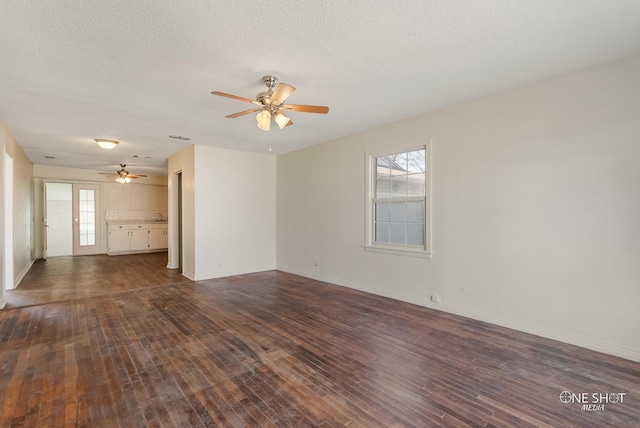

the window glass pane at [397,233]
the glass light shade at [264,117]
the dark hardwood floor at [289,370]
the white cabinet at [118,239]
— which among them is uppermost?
the glass light shade at [264,117]

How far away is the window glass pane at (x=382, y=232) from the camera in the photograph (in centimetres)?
471

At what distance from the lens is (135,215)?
989 cm

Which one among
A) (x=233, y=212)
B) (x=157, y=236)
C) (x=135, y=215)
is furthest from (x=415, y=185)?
(x=135, y=215)

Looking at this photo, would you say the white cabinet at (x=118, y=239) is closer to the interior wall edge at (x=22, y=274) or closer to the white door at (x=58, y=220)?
the white door at (x=58, y=220)

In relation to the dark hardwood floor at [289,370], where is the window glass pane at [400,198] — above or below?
above

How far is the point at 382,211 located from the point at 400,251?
72 centimetres

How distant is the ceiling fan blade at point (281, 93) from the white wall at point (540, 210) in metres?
2.16

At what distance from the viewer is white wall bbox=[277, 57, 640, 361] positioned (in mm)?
2688

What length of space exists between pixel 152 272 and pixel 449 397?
637 cm

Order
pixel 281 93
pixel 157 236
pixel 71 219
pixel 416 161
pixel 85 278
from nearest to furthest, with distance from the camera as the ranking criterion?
pixel 281 93, pixel 416 161, pixel 85 278, pixel 71 219, pixel 157 236

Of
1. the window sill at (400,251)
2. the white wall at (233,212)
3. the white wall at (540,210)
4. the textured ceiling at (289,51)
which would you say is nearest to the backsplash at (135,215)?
the white wall at (233,212)

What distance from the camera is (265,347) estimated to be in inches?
114

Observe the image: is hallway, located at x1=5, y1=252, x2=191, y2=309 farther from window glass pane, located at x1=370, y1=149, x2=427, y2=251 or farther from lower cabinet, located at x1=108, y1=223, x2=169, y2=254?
window glass pane, located at x1=370, y1=149, x2=427, y2=251

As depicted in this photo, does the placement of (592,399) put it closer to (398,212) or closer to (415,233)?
(415,233)
